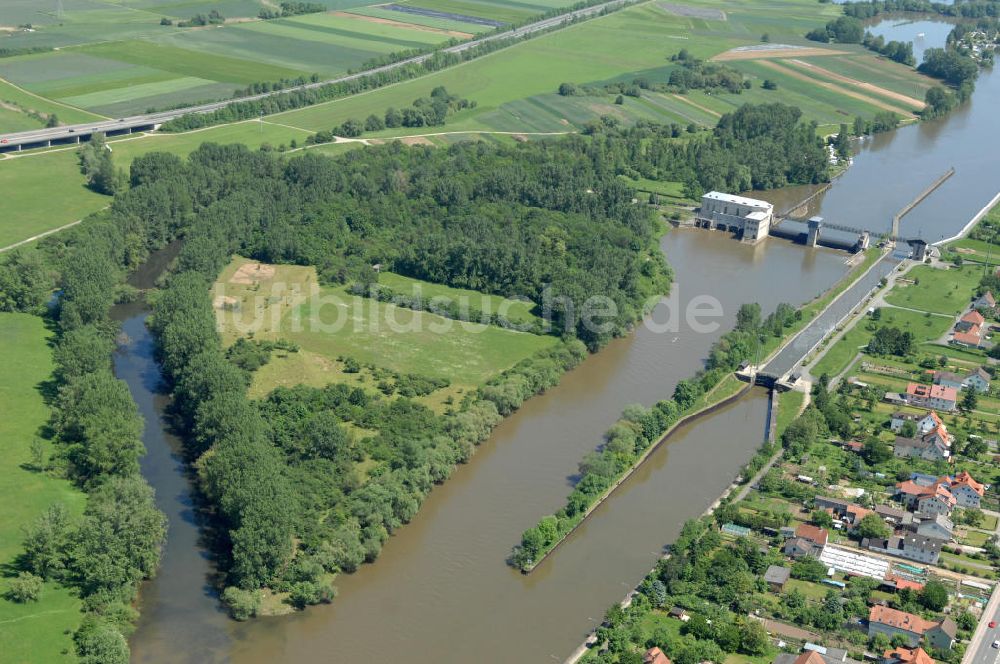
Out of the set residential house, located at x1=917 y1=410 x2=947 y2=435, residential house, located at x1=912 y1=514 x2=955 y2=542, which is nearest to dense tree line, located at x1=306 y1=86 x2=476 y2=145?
residential house, located at x1=917 y1=410 x2=947 y2=435

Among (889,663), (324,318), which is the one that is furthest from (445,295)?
(889,663)

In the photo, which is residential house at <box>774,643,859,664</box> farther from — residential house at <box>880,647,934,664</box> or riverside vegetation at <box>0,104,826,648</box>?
riverside vegetation at <box>0,104,826,648</box>

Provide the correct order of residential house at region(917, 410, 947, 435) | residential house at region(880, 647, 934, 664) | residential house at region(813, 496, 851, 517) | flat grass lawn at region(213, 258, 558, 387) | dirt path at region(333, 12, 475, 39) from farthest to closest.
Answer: dirt path at region(333, 12, 475, 39), flat grass lawn at region(213, 258, 558, 387), residential house at region(917, 410, 947, 435), residential house at region(813, 496, 851, 517), residential house at region(880, 647, 934, 664)

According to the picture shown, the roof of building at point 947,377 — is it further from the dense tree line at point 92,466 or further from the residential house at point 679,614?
the dense tree line at point 92,466

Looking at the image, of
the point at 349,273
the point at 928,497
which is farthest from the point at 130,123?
the point at 928,497

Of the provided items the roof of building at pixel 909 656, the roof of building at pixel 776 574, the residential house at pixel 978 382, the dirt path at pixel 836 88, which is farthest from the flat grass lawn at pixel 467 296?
the dirt path at pixel 836 88

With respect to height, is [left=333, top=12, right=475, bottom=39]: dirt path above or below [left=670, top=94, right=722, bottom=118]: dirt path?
above

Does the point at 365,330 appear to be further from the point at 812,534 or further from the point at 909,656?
the point at 909,656
